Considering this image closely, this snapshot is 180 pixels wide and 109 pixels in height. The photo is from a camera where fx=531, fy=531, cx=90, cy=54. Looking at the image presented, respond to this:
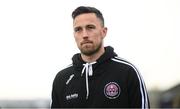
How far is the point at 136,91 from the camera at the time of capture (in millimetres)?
4805

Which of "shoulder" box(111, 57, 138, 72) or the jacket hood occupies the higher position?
the jacket hood

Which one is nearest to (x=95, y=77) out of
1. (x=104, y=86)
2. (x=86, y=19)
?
(x=104, y=86)

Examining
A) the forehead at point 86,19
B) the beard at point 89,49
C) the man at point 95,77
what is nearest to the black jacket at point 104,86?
the man at point 95,77

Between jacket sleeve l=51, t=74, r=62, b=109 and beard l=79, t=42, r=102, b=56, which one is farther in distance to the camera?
jacket sleeve l=51, t=74, r=62, b=109

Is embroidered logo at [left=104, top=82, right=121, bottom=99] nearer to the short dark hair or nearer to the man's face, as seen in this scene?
the man's face

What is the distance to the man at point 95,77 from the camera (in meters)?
4.81

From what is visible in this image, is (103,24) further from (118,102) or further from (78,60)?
(118,102)

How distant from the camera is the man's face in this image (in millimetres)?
4887

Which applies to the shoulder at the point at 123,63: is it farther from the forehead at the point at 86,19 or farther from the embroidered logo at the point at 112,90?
the forehead at the point at 86,19

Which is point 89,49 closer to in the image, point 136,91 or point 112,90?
point 112,90

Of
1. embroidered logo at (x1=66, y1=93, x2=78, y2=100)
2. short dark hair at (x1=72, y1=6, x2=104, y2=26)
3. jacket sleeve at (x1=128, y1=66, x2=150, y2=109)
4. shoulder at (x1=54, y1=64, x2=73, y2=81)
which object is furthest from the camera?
shoulder at (x1=54, y1=64, x2=73, y2=81)

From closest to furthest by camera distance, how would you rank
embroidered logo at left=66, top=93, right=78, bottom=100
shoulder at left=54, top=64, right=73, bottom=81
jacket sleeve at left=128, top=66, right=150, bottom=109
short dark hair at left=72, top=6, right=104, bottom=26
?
jacket sleeve at left=128, top=66, right=150, bottom=109, embroidered logo at left=66, top=93, right=78, bottom=100, short dark hair at left=72, top=6, right=104, bottom=26, shoulder at left=54, top=64, right=73, bottom=81

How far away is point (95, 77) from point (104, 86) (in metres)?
0.14

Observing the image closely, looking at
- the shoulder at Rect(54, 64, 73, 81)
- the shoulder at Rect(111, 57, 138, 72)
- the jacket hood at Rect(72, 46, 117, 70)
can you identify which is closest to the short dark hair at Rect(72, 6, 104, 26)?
the jacket hood at Rect(72, 46, 117, 70)
